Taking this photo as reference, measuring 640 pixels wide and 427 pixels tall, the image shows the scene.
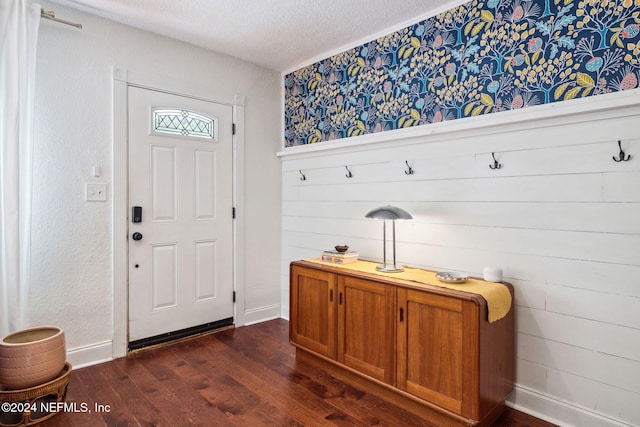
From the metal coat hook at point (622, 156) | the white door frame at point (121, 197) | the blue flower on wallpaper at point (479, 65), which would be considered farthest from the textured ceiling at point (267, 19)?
the metal coat hook at point (622, 156)

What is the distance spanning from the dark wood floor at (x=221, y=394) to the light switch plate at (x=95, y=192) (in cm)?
127

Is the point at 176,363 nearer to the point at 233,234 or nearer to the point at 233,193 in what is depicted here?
the point at 233,234

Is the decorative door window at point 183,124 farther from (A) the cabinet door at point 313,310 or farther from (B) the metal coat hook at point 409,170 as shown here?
(B) the metal coat hook at point 409,170

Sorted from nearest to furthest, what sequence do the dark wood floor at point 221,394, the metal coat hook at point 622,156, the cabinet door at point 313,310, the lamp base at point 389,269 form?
the metal coat hook at point 622,156
the dark wood floor at point 221,394
the lamp base at point 389,269
the cabinet door at point 313,310

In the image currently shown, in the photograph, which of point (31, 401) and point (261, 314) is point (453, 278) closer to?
point (261, 314)

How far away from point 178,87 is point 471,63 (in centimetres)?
239

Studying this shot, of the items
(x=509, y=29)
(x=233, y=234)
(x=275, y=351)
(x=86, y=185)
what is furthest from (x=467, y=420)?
(x=86, y=185)

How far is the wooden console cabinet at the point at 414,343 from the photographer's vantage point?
193 centimetres

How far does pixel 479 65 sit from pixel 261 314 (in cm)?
299

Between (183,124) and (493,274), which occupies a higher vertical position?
(183,124)

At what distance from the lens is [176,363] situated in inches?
111

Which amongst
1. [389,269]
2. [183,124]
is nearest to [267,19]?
[183,124]

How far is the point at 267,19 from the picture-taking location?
2826mm

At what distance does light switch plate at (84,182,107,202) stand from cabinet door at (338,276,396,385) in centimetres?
195
